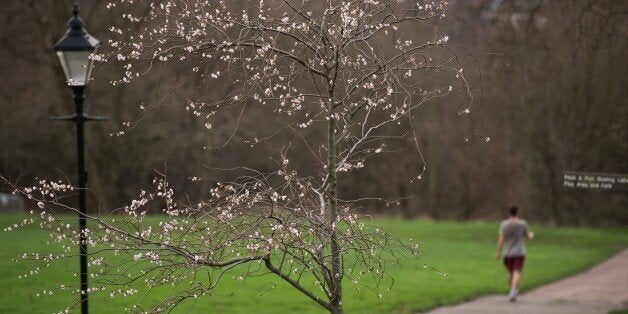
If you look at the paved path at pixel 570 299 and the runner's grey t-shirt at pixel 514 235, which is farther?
the runner's grey t-shirt at pixel 514 235

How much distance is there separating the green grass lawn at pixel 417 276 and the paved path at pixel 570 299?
0.55 metres

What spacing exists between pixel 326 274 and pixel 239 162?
3054 cm

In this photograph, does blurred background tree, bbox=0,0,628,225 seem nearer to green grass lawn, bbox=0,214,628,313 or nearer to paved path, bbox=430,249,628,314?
green grass lawn, bbox=0,214,628,313

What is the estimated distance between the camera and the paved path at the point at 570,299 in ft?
61.3

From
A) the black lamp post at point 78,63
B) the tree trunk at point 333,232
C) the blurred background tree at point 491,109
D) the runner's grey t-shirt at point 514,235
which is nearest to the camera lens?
the tree trunk at point 333,232

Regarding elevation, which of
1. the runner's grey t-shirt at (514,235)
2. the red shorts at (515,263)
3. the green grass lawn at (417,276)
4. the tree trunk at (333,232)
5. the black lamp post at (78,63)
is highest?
the black lamp post at (78,63)

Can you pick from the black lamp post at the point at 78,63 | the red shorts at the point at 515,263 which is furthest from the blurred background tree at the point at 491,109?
the black lamp post at the point at 78,63

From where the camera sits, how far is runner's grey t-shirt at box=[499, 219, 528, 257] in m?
20.2

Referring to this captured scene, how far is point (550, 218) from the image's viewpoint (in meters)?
37.7

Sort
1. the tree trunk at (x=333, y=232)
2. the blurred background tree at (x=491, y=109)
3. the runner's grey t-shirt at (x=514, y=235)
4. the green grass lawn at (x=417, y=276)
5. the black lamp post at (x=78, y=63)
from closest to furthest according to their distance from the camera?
the tree trunk at (x=333, y=232), the black lamp post at (x=78, y=63), the green grass lawn at (x=417, y=276), the runner's grey t-shirt at (x=514, y=235), the blurred background tree at (x=491, y=109)

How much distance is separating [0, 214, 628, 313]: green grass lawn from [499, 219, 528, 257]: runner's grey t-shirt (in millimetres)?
1323

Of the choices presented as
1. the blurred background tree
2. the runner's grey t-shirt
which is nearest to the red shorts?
the runner's grey t-shirt

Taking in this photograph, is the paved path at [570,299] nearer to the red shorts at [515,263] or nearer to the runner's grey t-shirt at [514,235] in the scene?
the red shorts at [515,263]

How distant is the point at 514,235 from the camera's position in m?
20.3
